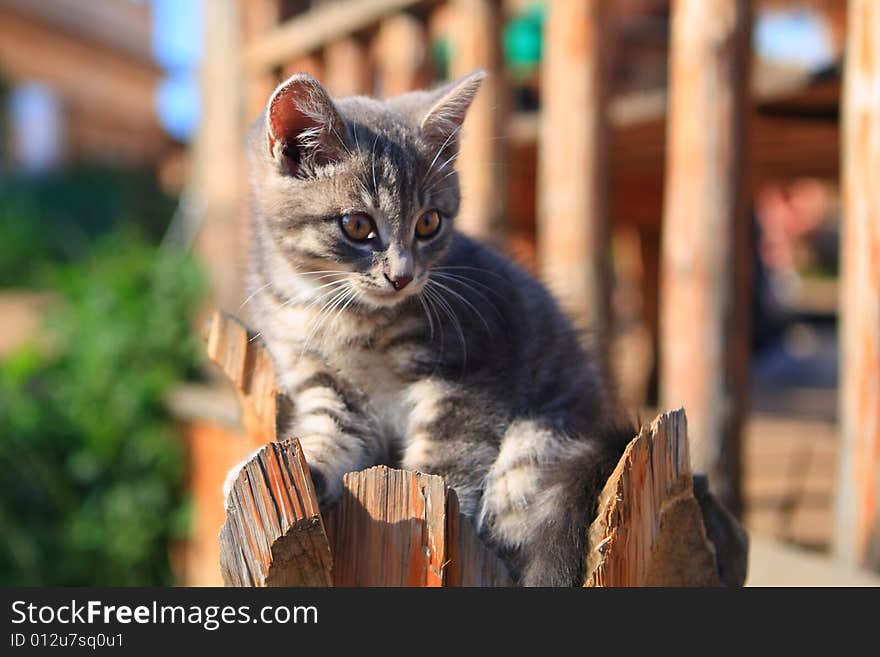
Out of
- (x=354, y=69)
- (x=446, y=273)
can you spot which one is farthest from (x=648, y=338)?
(x=446, y=273)

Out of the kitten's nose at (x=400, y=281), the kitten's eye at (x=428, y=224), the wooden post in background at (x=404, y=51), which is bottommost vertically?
the kitten's nose at (x=400, y=281)

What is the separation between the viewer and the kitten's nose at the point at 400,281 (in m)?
1.69

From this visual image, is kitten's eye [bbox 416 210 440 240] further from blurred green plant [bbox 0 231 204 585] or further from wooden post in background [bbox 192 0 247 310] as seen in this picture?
blurred green plant [bbox 0 231 204 585]

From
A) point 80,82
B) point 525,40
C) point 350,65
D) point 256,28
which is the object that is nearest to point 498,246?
point 350,65

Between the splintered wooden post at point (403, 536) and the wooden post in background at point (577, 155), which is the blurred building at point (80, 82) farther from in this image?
the splintered wooden post at point (403, 536)

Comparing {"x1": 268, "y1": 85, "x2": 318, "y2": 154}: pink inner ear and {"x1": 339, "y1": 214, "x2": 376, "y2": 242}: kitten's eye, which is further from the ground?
{"x1": 268, "y1": 85, "x2": 318, "y2": 154}: pink inner ear

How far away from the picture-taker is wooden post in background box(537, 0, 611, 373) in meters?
3.02

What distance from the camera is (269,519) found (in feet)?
4.37

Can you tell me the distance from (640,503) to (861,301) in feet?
4.09

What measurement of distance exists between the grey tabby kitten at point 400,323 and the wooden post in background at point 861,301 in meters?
0.81

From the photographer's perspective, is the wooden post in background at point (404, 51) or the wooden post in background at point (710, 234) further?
the wooden post in background at point (404, 51)

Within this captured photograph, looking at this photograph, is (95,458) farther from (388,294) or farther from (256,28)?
(388,294)

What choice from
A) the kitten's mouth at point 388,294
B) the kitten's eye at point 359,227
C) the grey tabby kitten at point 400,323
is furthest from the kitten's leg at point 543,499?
the kitten's eye at point 359,227

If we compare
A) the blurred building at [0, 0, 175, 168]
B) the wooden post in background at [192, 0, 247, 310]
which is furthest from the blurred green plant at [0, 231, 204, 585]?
the blurred building at [0, 0, 175, 168]
